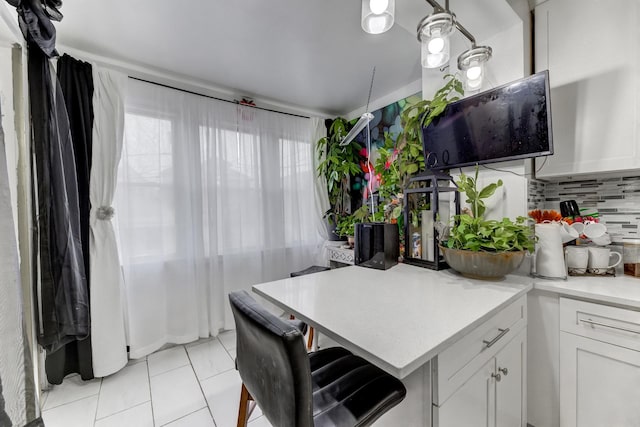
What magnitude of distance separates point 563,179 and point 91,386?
3428 millimetres

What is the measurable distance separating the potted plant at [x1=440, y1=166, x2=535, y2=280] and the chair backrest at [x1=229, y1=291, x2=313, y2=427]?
93 cm

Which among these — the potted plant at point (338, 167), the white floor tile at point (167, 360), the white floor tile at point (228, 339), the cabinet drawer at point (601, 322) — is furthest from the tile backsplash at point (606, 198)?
the white floor tile at point (167, 360)

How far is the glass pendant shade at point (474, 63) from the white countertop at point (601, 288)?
43.0 inches

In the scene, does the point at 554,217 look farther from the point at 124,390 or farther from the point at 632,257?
the point at 124,390

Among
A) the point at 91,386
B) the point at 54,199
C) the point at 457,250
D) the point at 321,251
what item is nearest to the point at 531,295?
the point at 457,250

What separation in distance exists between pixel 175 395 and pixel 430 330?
6.00 feet

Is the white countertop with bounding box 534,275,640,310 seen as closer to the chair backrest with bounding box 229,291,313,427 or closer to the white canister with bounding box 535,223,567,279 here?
the white canister with bounding box 535,223,567,279

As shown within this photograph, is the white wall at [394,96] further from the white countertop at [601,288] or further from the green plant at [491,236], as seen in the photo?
the white countertop at [601,288]

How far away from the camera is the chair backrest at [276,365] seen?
636 millimetres

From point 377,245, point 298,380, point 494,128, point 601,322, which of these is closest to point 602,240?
point 601,322

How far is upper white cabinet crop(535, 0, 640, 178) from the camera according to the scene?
3.88 ft

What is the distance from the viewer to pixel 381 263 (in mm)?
1454

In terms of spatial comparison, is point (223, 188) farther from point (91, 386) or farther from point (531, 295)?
point (531, 295)

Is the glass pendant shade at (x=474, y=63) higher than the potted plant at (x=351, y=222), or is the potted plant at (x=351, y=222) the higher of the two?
the glass pendant shade at (x=474, y=63)
